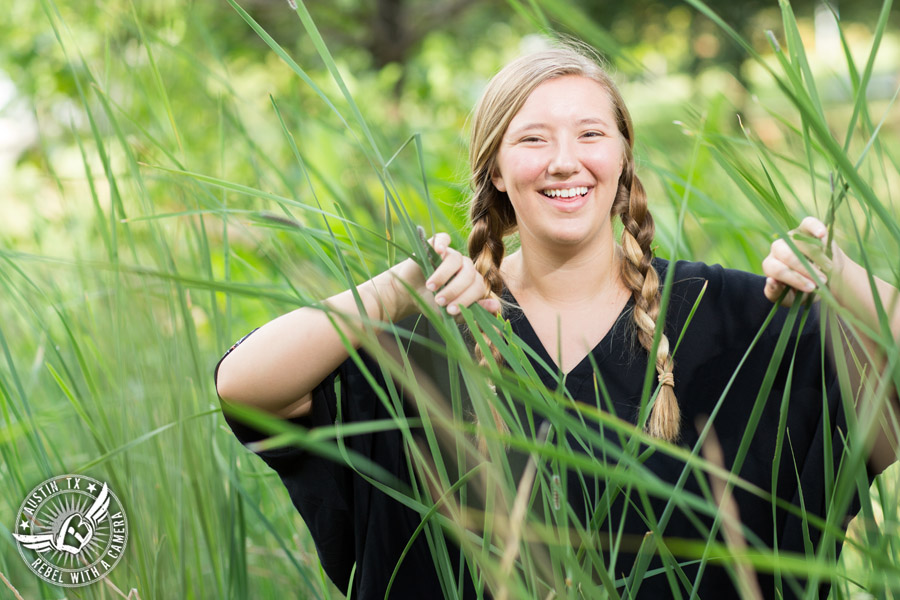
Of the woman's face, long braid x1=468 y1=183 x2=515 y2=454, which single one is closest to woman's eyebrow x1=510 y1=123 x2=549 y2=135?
the woman's face

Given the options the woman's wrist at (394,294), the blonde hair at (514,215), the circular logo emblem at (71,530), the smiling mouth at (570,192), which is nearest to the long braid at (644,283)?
the blonde hair at (514,215)

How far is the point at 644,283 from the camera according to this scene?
91cm

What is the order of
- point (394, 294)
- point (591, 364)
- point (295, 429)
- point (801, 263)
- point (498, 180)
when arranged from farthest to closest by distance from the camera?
point (498, 180)
point (591, 364)
point (394, 294)
point (801, 263)
point (295, 429)

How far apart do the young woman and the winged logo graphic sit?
5.5 inches

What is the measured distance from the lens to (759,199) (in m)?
0.51

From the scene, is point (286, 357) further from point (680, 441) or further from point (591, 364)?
point (680, 441)

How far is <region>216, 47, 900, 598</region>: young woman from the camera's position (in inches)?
32.4

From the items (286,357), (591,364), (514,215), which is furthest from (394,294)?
(514,215)

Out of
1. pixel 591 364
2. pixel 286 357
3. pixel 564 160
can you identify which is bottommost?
pixel 591 364

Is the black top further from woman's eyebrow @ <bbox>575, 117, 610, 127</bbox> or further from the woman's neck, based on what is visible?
woman's eyebrow @ <bbox>575, 117, 610, 127</bbox>

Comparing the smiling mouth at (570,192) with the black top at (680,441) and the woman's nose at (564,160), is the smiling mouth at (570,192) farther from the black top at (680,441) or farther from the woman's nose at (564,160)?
the black top at (680,441)

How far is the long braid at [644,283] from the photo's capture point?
32.4 inches

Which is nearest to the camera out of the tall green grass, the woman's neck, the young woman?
the tall green grass

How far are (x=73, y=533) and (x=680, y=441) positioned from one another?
0.61 meters
